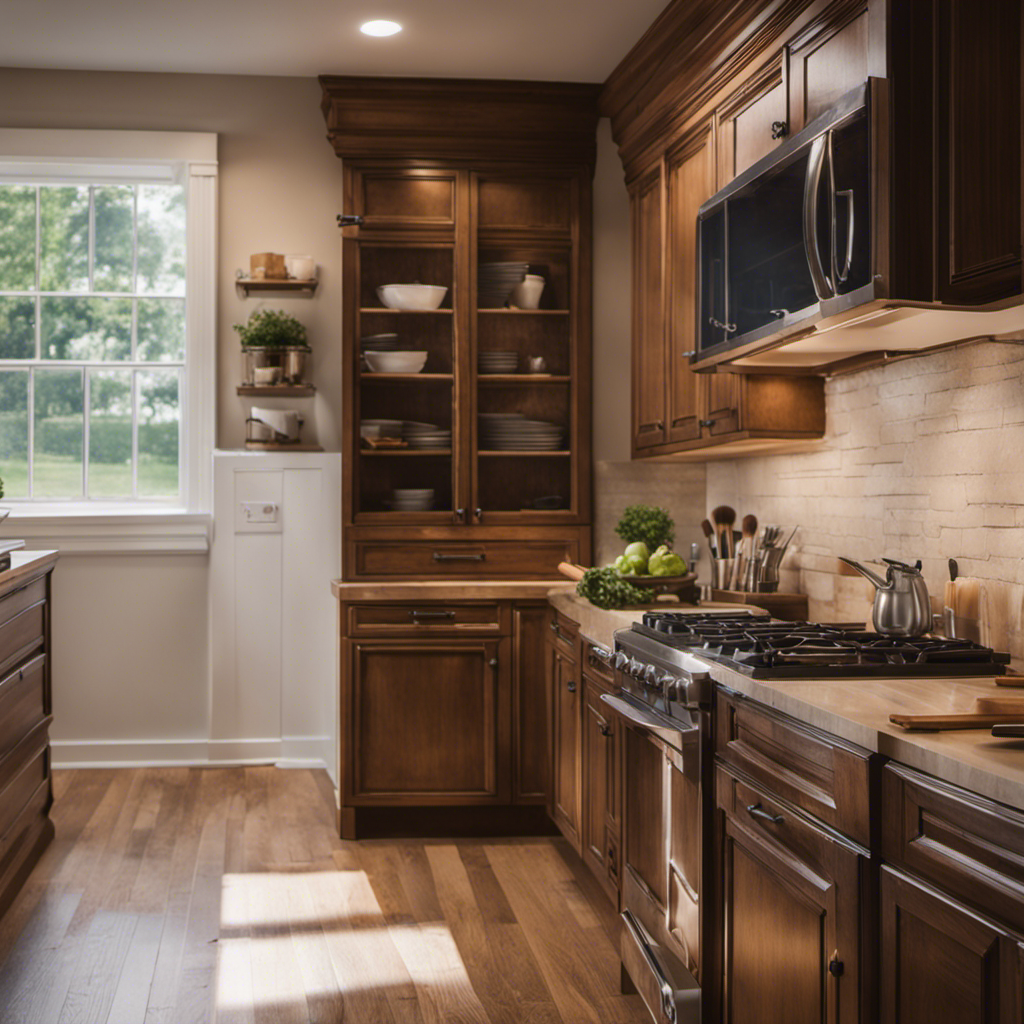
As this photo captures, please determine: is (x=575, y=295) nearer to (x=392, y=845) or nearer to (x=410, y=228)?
(x=410, y=228)

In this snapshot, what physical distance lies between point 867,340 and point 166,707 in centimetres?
347

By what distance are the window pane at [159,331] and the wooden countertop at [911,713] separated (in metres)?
3.39

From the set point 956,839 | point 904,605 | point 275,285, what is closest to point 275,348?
point 275,285

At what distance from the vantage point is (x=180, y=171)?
4.75 m

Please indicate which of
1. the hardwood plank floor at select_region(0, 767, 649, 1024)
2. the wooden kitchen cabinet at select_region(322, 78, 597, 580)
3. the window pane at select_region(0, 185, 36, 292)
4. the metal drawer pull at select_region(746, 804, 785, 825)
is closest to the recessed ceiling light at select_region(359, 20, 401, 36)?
the wooden kitchen cabinet at select_region(322, 78, 597, 580)

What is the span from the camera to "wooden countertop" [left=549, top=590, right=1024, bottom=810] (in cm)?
135

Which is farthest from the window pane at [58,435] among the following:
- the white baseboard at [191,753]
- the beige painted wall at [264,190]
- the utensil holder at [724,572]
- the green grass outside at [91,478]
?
the utensil holder at [724,572]

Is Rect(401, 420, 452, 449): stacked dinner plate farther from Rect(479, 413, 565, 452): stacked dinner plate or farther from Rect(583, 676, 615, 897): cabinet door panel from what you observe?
Rect(583, 676, 615, 897): cabinet door panel

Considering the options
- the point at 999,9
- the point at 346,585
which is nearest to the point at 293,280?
the point at 346,585

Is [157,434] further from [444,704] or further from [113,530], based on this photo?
[444,704]

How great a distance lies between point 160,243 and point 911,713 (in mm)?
4126

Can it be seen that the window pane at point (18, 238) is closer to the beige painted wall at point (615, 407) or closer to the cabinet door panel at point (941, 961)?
the beige painted wall at point (615, 407)

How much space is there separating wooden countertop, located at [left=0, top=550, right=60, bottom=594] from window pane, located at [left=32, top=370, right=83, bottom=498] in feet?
2.74

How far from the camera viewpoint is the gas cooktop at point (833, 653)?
205 cm
